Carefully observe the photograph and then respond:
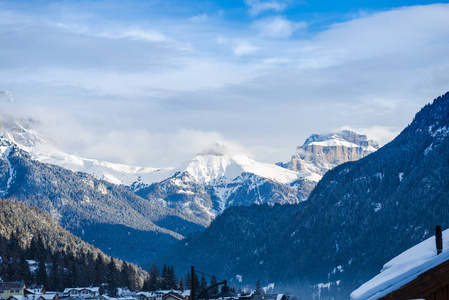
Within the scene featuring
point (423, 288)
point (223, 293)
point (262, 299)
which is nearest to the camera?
point (423, 288)

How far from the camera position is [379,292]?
13961 millimetres

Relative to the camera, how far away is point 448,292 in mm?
14078

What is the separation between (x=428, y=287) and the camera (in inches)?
549

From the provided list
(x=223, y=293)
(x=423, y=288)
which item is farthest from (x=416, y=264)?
(x=223, y=293)

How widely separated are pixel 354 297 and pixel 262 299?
156 metres

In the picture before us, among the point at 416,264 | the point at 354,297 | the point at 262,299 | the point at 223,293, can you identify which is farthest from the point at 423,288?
the point at 262,299

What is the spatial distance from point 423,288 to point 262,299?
157 metres

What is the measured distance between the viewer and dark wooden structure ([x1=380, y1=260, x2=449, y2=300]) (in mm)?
13781

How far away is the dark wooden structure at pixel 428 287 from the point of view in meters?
13.8

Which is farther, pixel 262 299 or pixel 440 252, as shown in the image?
pixel 262 299

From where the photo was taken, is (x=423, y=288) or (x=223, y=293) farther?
(x=223, y=293)

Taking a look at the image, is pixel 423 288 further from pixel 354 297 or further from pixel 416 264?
pixel 354 297

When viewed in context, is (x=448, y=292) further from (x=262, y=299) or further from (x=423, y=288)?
(x=262, y=299)

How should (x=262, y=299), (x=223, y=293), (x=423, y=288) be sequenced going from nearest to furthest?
(x=423, y=288) → (x=223, y=293) → (x=262, y=299)
